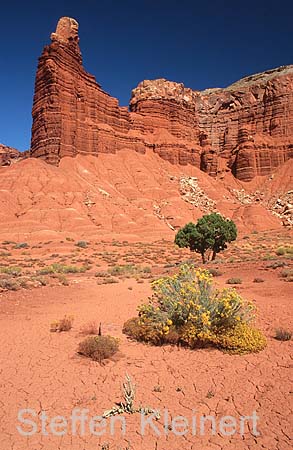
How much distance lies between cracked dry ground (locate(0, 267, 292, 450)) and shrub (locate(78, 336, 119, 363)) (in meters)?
0.16

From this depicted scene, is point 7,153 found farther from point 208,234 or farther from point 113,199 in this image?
point 208,234

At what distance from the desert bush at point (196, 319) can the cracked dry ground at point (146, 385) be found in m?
0.28

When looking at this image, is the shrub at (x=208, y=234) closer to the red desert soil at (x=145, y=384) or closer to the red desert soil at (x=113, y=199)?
the red desert soil at (x=145, y=384)

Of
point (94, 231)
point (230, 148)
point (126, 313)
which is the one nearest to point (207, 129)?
point (230, 148)

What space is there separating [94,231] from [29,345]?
3961 centimetres

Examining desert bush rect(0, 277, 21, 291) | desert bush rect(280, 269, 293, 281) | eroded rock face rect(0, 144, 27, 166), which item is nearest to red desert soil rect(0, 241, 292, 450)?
desert bush rect(0, 277, 21, 291)

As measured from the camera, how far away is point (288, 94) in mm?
84000

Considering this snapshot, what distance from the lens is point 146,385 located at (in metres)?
5.43

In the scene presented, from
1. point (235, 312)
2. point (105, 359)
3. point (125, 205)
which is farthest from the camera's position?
point (125, 205)

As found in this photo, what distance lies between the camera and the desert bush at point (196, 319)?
21.9 ft

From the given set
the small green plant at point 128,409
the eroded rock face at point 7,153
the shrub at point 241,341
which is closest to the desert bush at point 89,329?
the shrub at point 241,341

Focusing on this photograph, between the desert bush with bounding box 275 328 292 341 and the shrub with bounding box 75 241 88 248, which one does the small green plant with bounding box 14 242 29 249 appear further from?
the desert bush with bounding box 275 328 292 341

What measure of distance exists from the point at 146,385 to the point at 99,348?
59.9 inches

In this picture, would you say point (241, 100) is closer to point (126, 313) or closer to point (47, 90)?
point (47, 90)
